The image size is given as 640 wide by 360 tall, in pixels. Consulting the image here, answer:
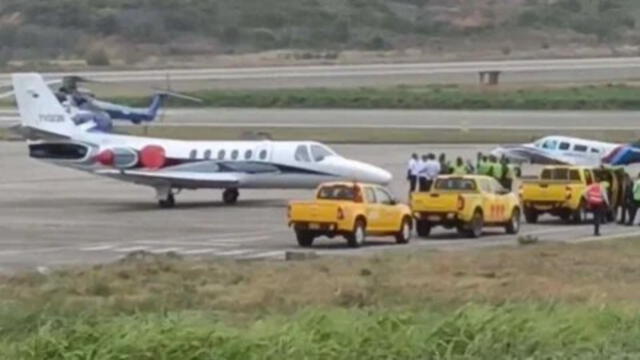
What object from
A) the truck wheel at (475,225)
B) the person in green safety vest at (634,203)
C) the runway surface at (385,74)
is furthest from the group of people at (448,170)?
the runway surface at (385,74)

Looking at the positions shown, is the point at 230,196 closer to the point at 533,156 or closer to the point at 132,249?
the point at 132,249

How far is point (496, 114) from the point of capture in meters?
110

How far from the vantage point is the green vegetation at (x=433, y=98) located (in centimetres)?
11494

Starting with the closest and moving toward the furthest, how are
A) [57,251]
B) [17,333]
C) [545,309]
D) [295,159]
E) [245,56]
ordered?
1. [17,333]
2. [545,309]
3. [57,251]
4. [295,159]
5. [245,56]

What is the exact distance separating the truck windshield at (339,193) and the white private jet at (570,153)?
28458mm

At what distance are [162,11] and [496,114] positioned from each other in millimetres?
69164

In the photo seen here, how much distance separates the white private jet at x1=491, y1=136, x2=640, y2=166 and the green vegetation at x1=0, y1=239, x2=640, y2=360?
30.5 meters

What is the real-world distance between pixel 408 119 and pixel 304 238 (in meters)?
63.5

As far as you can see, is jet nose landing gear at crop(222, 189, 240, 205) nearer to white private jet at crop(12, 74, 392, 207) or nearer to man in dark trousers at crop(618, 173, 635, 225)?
white private jet at crop(12, 74, 392, 207)

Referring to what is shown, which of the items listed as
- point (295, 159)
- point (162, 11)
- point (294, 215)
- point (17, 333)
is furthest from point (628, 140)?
point (162, 11)

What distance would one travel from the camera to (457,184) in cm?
4741

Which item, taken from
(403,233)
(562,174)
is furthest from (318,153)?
(403,233)

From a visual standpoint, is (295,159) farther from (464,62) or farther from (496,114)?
(464,62)

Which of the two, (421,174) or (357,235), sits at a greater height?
(357,235)
